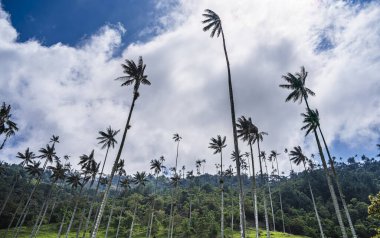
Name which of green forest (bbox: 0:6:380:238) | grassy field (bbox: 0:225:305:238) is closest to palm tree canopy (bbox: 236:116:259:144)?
green forest (bbox: 0:6:380:238)

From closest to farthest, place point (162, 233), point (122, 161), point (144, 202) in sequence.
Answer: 1. point (122, 161)
2. point (162, 233)
3. point (144, 202)

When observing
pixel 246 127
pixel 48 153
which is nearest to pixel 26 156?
pixel 48 153

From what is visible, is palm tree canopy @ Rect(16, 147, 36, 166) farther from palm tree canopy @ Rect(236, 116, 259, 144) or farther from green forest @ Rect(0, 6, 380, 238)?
palm tree canopy @ Rect(236, 116, 259, 144)

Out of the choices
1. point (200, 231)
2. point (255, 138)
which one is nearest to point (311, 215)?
point (200, 231)

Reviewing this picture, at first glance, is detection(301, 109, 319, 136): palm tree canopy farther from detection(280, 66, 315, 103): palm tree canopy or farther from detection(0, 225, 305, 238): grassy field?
detection(0, 225, 305, 238): grassy field

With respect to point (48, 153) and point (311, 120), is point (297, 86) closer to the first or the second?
point (311, 120)

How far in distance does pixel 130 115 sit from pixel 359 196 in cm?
10090

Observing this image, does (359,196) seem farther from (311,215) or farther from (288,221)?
(288,221)

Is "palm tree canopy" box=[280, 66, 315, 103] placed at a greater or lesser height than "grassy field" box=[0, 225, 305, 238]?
greater

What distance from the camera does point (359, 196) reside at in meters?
97.9

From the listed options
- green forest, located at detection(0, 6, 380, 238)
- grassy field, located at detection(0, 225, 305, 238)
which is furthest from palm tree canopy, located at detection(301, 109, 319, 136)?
grassy field, located at detection(0, 225, 305, 238)

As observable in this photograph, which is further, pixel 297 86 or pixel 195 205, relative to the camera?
pixel 195 205

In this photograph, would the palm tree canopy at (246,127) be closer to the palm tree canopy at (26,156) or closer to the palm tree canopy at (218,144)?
the palm tree canopy at (218,144)

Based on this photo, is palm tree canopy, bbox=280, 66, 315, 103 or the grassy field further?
the grassy field
